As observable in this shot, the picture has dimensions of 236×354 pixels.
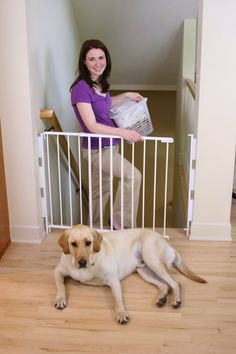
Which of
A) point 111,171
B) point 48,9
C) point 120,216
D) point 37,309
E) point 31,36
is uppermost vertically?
point 48,9

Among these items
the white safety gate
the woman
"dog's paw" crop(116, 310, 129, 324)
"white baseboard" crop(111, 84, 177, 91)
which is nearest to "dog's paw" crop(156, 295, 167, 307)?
"dog's paw" crop(116, 310, 129, 324)

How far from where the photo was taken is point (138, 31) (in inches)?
189

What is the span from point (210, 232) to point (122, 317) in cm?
112

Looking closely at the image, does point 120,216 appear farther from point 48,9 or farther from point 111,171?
point 48,9

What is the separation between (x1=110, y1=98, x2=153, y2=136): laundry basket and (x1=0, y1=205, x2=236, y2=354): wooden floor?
0.97 meters

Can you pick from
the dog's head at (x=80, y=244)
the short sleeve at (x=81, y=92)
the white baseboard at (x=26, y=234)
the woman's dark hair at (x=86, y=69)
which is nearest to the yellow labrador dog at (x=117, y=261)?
the dog's head at (x=80, y=244)

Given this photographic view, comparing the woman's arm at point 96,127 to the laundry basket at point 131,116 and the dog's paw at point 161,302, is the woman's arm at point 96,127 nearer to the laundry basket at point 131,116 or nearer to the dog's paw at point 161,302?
the laundry basket at point 131,116

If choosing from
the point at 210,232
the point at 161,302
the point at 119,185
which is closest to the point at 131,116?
the point at 119,185

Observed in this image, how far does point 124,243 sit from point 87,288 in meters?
0.34

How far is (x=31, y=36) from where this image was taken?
283cm

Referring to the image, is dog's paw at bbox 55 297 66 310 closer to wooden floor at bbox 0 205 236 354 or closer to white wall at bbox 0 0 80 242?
wooden floor at bbox 0 205 236 354

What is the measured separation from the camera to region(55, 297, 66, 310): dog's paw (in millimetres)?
2387

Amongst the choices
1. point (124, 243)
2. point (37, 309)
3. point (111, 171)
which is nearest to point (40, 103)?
point (111, 171)

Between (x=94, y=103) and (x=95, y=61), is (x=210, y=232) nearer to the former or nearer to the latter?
(x=94, y=103)
